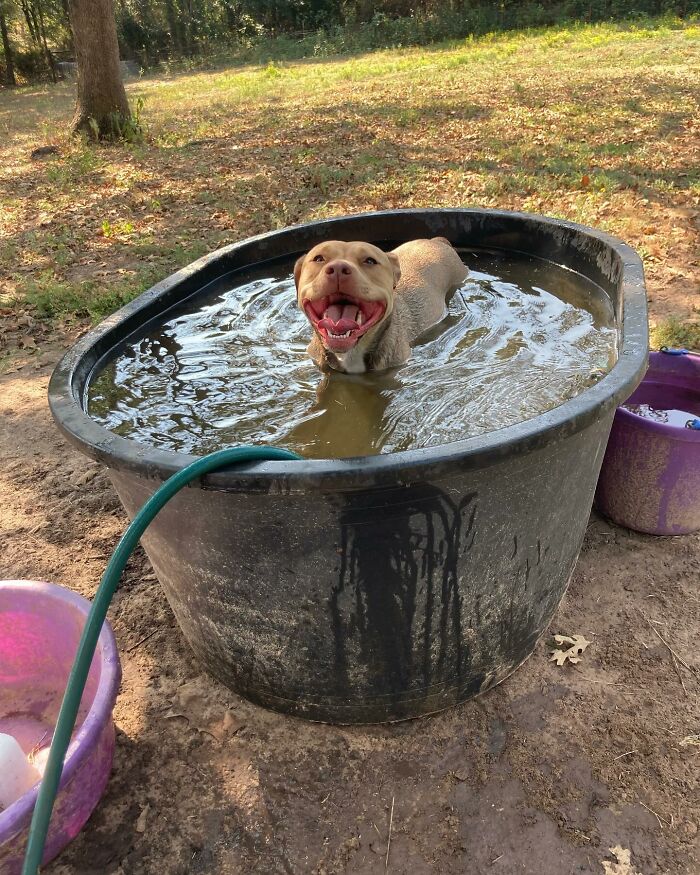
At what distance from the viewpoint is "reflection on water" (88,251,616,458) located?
2.91m

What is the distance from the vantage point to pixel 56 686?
262cm

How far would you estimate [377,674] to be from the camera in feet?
7.43

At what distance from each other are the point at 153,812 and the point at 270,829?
41 cm

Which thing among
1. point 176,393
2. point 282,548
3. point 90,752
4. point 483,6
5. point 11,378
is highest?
point 483,6

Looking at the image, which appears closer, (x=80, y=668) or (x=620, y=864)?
(x=80, y=668)

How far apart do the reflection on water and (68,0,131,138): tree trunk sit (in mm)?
8994

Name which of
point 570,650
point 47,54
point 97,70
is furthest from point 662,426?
point 47,54

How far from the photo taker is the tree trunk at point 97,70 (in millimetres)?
10727

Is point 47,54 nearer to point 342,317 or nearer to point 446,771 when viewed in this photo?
point 342,317

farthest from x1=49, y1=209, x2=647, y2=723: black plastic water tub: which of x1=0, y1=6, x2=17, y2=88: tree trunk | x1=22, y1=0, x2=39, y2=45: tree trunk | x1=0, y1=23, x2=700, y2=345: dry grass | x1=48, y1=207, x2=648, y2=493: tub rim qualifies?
x1=22, y1=0, x2=39, y2=45: tree trunk

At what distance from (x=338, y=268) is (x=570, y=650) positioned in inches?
75.7

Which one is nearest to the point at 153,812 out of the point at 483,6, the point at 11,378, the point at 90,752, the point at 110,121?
the point at 90,752

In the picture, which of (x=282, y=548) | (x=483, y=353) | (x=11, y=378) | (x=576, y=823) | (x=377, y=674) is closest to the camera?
(x=282, y=548)

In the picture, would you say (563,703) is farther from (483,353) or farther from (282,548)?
(483,353)
